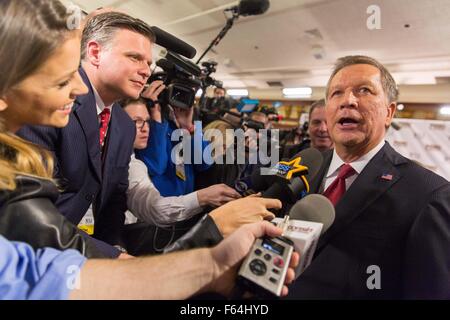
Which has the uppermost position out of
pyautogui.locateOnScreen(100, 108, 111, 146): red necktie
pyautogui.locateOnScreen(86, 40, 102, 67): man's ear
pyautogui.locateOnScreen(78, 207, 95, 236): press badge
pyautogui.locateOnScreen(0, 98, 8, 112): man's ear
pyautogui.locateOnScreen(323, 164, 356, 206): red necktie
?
pyautogui.locateOnScreen(86, 40, 102, 67): man's ear

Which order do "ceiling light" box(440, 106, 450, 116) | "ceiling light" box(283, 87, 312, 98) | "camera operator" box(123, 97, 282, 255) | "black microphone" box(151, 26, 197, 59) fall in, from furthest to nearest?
"ceiling light" box(283, 87, 312, 98), "ceiling light" box(440, 106, 450, 116), "black microphone" box(151, 26, 197, 59), "camera operator" box(123, 97, 282, 255)

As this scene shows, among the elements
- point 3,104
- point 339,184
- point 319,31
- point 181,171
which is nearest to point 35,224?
point 3,104

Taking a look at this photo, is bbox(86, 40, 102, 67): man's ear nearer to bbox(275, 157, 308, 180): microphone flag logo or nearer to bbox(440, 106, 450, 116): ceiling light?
bbox(275, 157, 308, 180): microphone flag logo

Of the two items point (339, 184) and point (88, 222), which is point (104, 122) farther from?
point (339, 184)

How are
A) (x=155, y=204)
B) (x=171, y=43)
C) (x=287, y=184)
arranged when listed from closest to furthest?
(x=287, y=184)
(x=155, y=204)
(x=171, y=43)

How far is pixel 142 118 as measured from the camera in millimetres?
1540

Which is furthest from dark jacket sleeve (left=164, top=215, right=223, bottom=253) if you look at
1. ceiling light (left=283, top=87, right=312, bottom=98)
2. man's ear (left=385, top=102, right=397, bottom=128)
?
ceiling light (left=283, top=87, right=312, bottom=98)

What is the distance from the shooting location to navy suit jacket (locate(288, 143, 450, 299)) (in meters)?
0.72

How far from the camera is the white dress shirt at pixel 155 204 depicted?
1234mm

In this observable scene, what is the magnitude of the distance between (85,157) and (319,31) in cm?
350

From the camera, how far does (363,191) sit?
855mm

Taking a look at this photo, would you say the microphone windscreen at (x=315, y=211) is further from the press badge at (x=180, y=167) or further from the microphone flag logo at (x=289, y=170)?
the press badge at (x=180, y=167)

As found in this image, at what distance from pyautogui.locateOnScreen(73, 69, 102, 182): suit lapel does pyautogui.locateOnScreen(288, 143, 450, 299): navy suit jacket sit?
2.63 feet
